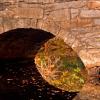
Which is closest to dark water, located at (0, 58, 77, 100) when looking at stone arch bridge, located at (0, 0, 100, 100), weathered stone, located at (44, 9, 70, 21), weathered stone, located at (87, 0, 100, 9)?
stone arch bridge, located at (0, 0, 100, 100)

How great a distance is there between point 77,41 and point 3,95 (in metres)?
2.60

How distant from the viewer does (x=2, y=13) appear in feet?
16.5

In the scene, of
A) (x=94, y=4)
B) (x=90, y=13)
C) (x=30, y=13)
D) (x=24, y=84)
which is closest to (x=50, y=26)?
(x=30, y=13)

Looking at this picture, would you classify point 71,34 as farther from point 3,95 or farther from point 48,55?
point 48,55

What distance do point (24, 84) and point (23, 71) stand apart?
108 cm

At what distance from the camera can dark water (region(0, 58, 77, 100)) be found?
6.67 meters

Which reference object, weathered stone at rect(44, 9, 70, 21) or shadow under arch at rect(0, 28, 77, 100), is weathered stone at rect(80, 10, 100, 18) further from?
shadow under arch at rect(0, 28, 77, 100)

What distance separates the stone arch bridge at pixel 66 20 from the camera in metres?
4.62

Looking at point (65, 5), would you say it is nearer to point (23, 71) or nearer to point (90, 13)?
point (90, 13)

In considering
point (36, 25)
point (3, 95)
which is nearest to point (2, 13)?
point (36, 25)

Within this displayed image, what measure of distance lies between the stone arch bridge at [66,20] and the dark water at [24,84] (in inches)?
84.2

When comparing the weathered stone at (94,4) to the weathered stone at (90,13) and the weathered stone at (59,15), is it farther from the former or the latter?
the weathered stone at (59,15)

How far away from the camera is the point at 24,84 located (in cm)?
771

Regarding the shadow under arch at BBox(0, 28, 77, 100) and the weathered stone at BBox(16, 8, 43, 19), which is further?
the shadow under arch at BBox(0, 28, 77, 100)
